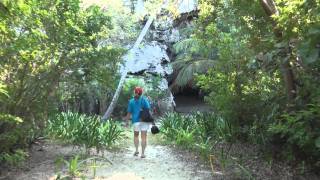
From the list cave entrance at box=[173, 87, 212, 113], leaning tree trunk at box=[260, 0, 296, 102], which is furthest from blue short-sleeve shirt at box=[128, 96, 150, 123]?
cave entrance at box=[173, 87, 212, 113]

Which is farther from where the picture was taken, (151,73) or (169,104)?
(151,73)

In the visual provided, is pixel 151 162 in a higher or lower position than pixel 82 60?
lower

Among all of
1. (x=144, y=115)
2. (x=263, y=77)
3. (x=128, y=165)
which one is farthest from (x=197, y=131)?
(x=128, y=165)

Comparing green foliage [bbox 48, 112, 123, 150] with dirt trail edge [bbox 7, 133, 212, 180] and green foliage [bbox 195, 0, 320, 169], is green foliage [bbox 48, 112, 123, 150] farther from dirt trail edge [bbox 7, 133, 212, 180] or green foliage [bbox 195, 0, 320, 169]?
green foliage [bbox 195, 0, 320, 169]

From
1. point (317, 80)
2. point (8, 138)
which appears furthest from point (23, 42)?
point (317, 80)

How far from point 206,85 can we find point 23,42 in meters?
5.88

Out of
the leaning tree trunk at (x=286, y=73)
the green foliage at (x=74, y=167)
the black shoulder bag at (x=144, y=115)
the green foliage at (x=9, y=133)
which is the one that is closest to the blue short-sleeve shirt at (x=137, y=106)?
the black shoulder bag at (x=144, y=115)

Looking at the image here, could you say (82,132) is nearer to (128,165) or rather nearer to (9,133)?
(128,165)

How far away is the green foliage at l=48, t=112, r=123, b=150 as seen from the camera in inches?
381

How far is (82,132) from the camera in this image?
10.1 metres

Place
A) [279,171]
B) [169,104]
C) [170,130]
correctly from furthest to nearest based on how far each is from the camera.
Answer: [169,104], [170,130], [279,171]

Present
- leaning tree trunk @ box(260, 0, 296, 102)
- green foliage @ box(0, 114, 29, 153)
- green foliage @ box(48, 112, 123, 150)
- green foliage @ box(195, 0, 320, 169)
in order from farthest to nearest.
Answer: green foliage @ box(48, 112, 123, 150), leaning tree trunk @ box(260, 0, 296, 102), green foliage @ box(0, 114, 29, 153), green foliage @ box(195, 0, 320, 169)

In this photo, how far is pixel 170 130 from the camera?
41.1ft

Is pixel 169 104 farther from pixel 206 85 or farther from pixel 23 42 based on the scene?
pixel 23 42
